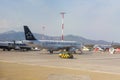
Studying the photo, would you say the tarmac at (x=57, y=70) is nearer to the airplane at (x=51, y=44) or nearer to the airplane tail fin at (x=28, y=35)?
the airplane at (x=51, y=44)

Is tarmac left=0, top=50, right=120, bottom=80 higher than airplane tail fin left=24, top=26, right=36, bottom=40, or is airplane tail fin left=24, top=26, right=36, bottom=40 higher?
airplane tail fin left=24, top=26, right=36, bottom=40

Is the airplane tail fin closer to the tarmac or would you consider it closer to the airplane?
the airplane

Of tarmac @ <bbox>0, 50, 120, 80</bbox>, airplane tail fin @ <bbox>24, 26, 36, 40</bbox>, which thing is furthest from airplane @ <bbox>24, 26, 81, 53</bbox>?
tarmac @ <bbox>0, 50, 120, 80</bbox>

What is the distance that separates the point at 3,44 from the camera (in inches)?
5443

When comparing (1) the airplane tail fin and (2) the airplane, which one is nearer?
(2) the airplane

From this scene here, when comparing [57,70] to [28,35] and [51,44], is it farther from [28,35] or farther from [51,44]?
[28,35]

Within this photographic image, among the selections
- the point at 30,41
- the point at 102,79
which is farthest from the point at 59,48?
the point at 102,79

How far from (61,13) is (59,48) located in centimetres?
3016

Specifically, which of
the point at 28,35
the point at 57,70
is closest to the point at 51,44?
the point at 28,35

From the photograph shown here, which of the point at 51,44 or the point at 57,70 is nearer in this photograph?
the point at 57,70

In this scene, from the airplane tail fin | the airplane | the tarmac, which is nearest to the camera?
the tarmac

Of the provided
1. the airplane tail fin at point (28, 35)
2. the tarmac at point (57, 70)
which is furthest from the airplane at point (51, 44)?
the tarmac at point (57, 70)

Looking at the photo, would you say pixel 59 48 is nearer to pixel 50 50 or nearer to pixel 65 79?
pixel 50 50

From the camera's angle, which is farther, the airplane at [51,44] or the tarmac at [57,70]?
the airplane at [51,44]
